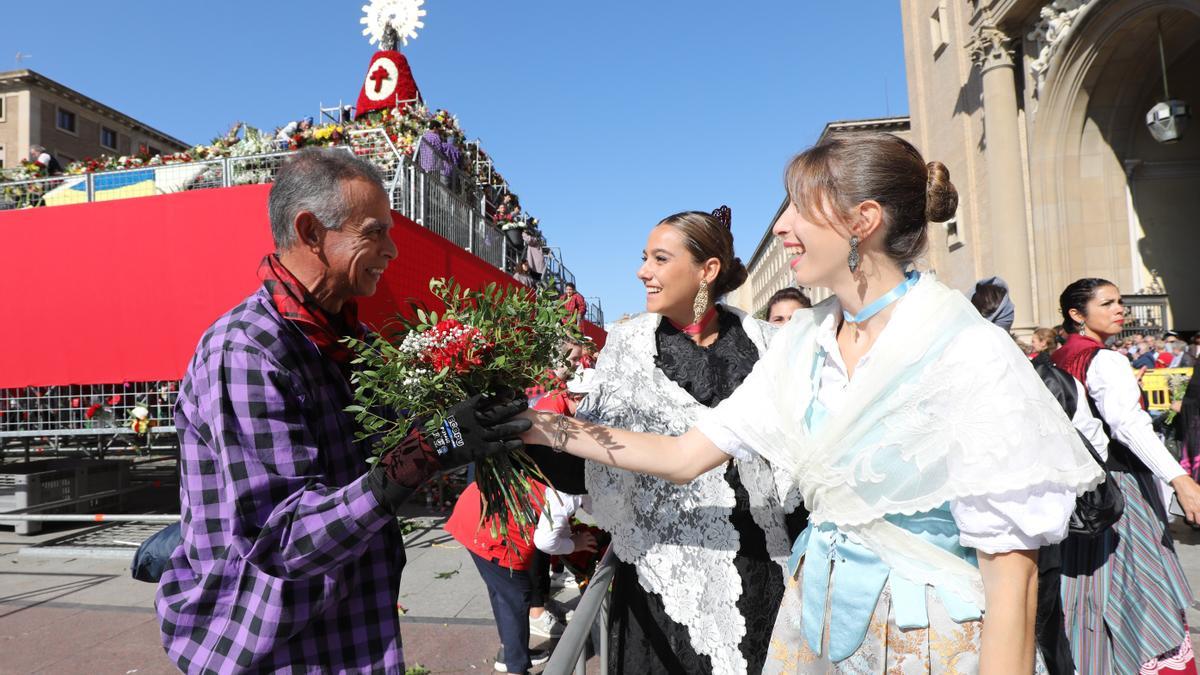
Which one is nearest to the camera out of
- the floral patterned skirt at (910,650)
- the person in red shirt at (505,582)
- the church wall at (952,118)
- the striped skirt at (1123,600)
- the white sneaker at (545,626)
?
the floral patterned skirt at (910,650)

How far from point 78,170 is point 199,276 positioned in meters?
4.26

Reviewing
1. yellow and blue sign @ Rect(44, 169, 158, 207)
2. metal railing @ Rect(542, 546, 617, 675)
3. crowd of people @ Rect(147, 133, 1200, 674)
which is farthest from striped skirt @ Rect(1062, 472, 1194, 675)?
yellow and blue sign @ Rect(44, 169, 158, 207)

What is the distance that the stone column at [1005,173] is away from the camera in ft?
49.3

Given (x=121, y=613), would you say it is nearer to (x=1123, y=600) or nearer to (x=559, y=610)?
(x=559, y=610)

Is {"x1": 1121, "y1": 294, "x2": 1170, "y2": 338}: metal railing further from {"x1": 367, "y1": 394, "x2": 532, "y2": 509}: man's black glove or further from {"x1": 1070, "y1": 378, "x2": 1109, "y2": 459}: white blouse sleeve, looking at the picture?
{"x1": 367, "y1": 394, "x2": 532, "y2": 509}: man's black glove

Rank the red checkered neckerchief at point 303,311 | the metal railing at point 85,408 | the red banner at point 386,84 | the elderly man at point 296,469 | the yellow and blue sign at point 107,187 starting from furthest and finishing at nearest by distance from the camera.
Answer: the red banner at point 386,84 < the yellow and blue sign at point 107,187 < the metal railing at point 85,408 < the red checkered neckerchief at point 303,311 < the elderly man at point 296,469

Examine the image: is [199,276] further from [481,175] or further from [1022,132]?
[1022,132]

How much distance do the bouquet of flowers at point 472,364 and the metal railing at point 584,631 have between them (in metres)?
0.24

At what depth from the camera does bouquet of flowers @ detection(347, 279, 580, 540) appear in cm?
160

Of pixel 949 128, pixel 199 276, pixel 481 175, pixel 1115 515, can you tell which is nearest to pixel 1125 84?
pixel 949 128

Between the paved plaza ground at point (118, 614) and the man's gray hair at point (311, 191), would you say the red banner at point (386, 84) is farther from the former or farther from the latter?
the man's gray hair at point (311, 191)

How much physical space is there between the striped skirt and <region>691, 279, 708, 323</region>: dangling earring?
2.09m

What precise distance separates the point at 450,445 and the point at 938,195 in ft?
3.91

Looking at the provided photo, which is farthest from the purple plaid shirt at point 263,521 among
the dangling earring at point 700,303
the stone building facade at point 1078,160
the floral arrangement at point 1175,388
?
the stone building facade at point 1078,160
